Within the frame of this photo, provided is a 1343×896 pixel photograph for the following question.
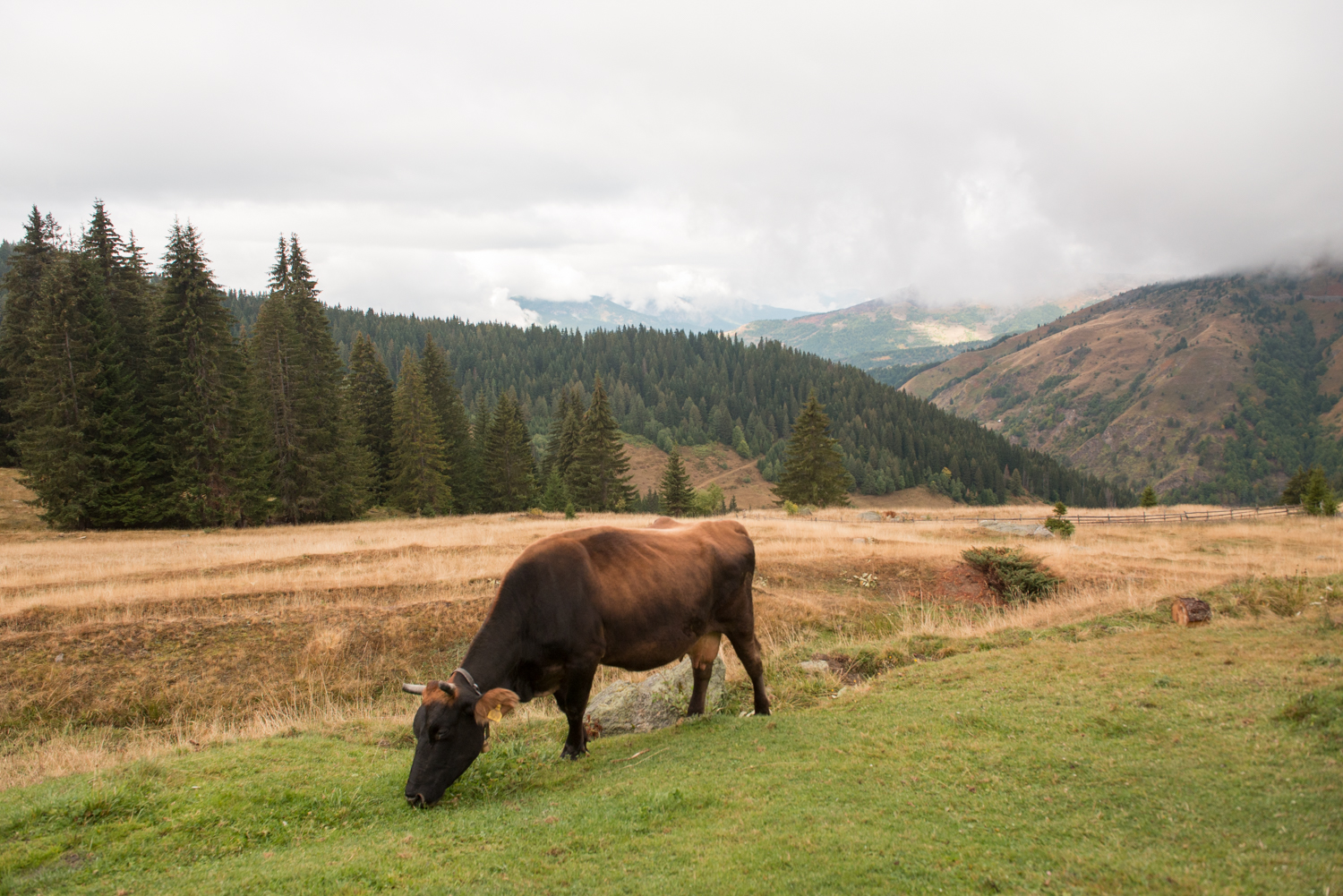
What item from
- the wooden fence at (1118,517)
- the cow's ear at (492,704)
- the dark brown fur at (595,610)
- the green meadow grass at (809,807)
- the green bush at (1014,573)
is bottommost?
the wooden fence at (1118,517)

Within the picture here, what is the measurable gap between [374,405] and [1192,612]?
55033mm

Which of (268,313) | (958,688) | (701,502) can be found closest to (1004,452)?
(701,502)

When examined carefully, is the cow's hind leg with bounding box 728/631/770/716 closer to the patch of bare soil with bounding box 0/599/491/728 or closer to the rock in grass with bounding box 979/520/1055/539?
the patch of bare soil with bounding box 0/599/491/728

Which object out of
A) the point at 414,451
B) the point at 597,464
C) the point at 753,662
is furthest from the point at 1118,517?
the point at 414,451

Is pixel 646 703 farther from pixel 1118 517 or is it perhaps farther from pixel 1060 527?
pixel 1118 517

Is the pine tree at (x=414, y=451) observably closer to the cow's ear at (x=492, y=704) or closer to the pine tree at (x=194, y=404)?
the pine tree at (x=194, y=404)

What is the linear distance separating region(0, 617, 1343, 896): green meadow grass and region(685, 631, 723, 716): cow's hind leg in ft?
3.19

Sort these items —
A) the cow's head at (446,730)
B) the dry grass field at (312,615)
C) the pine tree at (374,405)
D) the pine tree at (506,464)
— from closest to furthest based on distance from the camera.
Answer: the cow's head at (446,730)
the dry grass field at (312,615)
the pine tree at (374,405)
the pine tree at (506,464)

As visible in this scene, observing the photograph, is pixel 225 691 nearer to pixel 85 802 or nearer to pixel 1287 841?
pixel 85 802

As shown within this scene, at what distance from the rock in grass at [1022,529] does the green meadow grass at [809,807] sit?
90.5 ft

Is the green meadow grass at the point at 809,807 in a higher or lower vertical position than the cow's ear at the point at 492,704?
lower

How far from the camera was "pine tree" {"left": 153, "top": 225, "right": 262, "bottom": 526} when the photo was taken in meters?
35.7

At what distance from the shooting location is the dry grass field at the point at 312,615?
1112cm

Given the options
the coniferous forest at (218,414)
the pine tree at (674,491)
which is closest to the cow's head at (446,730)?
the coniferous forest at (218,414)
